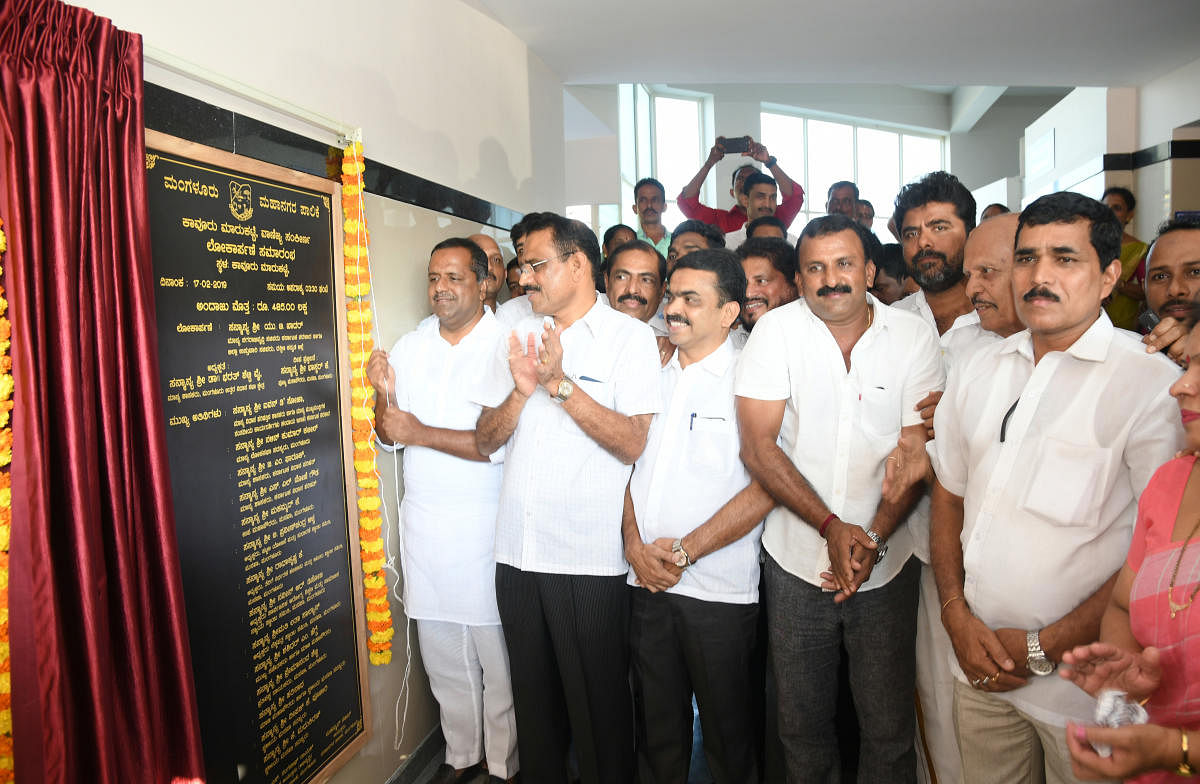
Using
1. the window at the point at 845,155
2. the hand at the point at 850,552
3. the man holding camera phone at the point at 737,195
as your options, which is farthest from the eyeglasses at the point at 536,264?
the window at the point at 845,155

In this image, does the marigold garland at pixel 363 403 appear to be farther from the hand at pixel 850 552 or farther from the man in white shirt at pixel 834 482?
the hand at pixel 850 552

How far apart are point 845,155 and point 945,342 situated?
1333 cm

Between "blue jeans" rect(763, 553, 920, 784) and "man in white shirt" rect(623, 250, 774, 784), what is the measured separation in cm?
15

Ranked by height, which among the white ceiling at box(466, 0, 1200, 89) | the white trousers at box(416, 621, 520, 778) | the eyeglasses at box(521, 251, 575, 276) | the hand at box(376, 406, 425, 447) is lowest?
the white trousers at box(416, 621, 520, 778)

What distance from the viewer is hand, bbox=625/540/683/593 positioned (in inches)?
95.3

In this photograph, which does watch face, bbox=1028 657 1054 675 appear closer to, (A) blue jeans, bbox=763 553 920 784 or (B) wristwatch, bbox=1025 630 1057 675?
(B) wristwatch, bbox=1025 630 1057 675

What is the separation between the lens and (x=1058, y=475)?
1.72 m

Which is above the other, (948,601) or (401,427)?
(401,427)

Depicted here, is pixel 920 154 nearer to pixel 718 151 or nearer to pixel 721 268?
pixel 718 151

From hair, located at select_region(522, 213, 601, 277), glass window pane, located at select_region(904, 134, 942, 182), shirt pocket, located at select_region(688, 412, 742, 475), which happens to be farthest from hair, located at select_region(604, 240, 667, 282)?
glass window pane, located at select_region(904, 134, 942, 182)

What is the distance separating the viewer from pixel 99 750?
5.12 ft

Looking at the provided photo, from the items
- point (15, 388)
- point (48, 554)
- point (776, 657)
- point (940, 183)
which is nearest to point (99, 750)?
point (48, 554)

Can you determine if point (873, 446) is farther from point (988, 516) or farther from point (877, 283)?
point (877, 283)

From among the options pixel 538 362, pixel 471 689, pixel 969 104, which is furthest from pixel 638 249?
pixel 969 104
